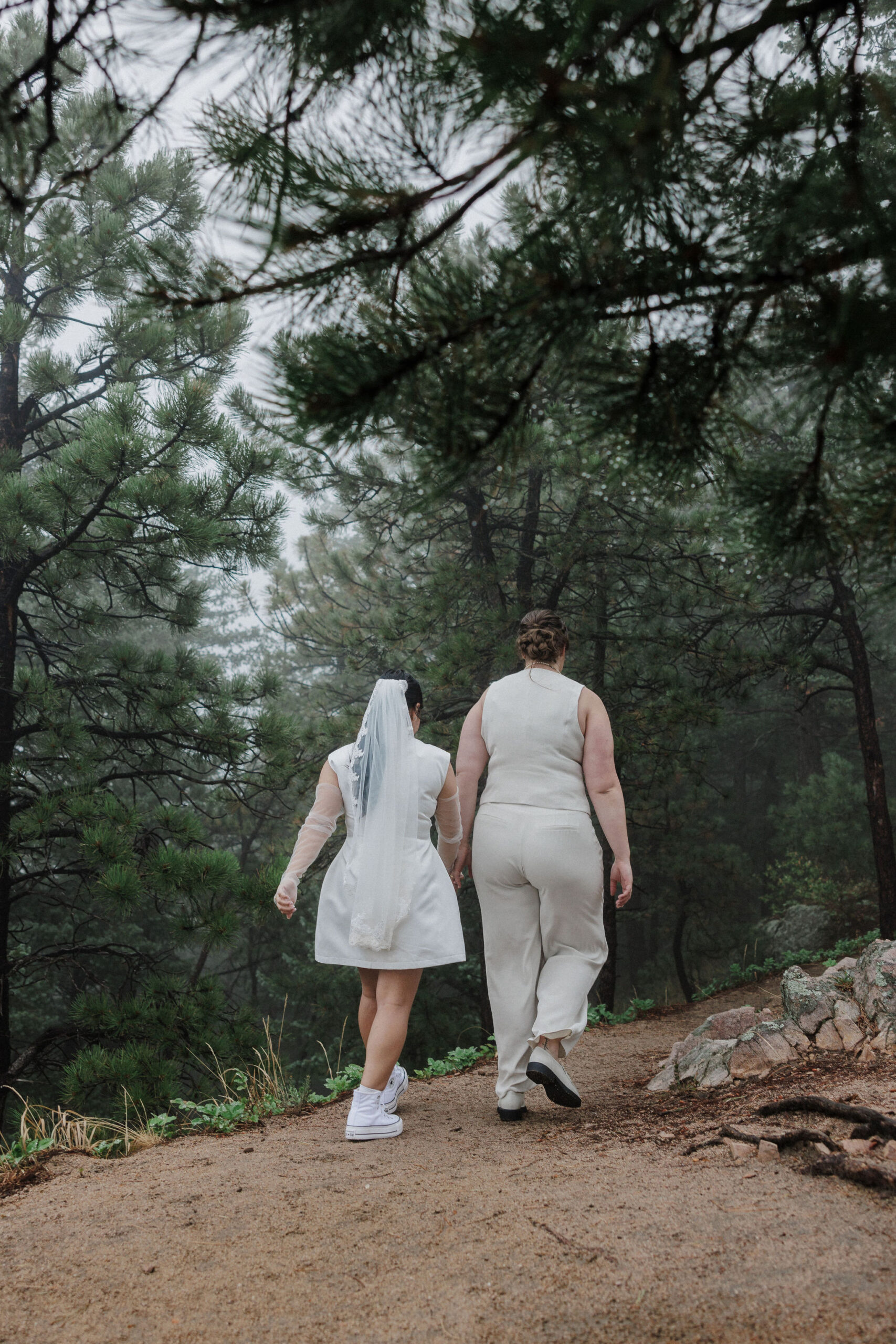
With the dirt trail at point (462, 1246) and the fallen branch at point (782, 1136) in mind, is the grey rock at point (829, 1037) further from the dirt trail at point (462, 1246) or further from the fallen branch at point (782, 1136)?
the fallen branch at point (782, 1136)

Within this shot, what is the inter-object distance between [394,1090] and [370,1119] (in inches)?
10.9

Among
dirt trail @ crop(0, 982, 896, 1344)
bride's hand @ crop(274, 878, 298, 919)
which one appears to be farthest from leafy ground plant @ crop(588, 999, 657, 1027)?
bride's hand @ crop(274, 878, 298, 919)

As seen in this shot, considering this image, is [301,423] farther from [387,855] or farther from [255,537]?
[255,537]

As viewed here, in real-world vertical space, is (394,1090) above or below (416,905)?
below

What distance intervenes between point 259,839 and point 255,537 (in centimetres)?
1324

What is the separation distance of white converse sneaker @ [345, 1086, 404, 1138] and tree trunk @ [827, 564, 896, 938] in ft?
23.5

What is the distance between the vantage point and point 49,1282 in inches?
83.1

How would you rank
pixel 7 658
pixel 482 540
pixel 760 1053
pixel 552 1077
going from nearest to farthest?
pixel 552 1077 → pixel 760 1053 → pixel 7 658 → pixel 482 540

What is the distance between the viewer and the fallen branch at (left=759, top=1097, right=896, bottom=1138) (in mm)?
2508

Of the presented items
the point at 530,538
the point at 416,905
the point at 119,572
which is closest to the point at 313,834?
the point at 416,905

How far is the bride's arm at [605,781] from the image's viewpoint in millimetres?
3518

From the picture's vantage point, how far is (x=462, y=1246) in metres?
2.11

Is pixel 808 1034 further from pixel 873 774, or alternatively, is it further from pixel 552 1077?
pixel 873 774

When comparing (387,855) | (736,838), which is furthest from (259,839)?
(387,855)
